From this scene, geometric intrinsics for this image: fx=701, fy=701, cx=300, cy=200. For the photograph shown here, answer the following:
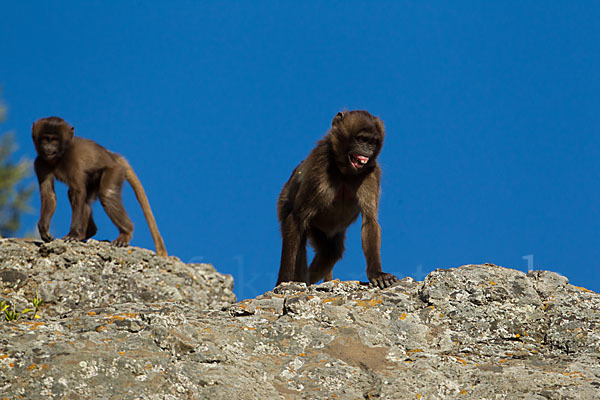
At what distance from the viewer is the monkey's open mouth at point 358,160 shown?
26.4ft

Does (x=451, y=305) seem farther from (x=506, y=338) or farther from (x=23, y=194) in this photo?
(x=23, y=194)

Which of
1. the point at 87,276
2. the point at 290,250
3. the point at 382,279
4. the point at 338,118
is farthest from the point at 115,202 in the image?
the point at 382,279

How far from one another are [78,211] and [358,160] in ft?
18.8

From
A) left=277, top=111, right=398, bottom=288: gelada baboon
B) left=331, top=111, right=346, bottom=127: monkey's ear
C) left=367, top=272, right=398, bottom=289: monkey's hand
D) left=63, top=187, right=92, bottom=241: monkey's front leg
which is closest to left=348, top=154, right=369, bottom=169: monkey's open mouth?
left=277, top=111, right=398, bottom=288: gelada baboon

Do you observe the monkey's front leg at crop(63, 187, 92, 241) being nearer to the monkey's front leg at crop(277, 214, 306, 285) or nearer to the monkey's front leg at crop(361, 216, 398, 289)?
the monkey's front leg at crop(277, 214, 306, 285)

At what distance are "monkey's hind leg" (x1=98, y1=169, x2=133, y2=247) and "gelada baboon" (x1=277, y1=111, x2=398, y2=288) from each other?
4.27m

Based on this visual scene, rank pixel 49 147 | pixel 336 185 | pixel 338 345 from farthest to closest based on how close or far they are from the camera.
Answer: pixel 49 147 < pixel 336 185 < pixel 338 345

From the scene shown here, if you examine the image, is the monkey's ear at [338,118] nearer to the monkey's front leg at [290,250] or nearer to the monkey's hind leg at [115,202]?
the monkey's front leg at [290,250]

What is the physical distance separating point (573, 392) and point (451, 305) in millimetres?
1171

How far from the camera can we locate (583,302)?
508cm

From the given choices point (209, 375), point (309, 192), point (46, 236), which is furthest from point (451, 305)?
point (46, 236)

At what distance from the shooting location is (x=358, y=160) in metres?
8.07

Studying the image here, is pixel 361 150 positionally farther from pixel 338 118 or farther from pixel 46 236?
pixel 46 236

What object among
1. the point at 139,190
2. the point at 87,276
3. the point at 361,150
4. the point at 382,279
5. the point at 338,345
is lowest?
the point at 338,345
